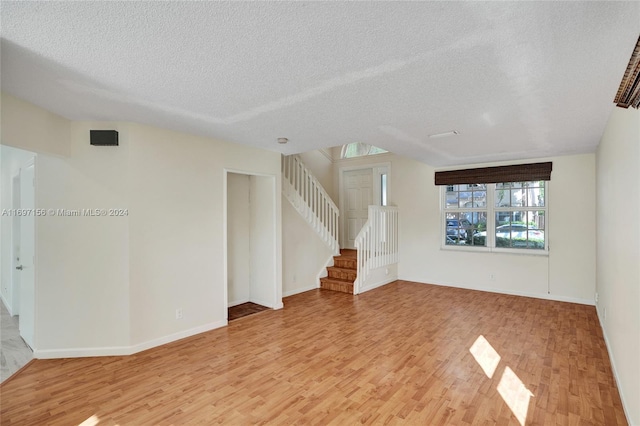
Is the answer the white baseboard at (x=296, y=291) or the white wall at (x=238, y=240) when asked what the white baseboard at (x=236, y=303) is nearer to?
the white wall at (x=238, y=240)

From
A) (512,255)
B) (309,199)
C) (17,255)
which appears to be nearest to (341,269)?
(309,199)

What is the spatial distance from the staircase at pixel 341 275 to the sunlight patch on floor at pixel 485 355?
8.04 feet

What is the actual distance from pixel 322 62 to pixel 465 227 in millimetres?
5040

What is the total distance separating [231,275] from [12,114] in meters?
3.10

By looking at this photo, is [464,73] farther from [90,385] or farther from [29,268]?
[29,268]

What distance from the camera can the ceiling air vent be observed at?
142cm

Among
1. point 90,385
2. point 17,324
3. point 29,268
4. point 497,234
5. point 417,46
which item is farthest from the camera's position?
point 497,234

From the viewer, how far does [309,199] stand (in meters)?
5.89

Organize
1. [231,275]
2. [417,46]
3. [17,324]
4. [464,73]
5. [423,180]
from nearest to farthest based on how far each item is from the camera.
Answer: [417,46] < [464,73] < [17,324] < [231,275] < [423,180]

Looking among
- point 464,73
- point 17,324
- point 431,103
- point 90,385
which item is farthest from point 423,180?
point 17,324

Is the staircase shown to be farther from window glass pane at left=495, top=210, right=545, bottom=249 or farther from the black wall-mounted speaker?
the black wall-mounted speaker

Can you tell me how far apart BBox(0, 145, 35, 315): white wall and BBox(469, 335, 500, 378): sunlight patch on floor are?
574 centimetres

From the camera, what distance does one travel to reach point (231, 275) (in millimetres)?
4809

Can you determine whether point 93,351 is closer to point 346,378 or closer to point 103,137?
point 103,137
